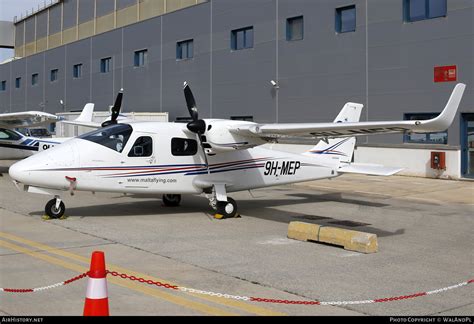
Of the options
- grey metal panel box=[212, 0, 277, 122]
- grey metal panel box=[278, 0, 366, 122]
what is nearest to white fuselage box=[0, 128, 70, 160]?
grey metal panel box=[212, 0, 277, 122]

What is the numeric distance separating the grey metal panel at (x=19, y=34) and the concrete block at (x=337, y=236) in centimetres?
6418

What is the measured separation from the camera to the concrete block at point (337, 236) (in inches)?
392

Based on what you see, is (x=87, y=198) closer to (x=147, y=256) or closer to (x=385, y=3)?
(x=147, y=256)

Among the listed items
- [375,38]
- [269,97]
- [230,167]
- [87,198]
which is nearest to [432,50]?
[375,38]

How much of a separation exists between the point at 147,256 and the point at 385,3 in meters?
19.7

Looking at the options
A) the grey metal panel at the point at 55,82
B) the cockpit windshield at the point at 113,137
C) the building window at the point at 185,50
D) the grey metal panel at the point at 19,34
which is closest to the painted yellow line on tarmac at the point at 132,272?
the cockpit windshield at the point at 113,137

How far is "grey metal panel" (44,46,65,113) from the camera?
51.6m

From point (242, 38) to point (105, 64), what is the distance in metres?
16.8

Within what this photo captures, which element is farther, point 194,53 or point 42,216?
point 194,53

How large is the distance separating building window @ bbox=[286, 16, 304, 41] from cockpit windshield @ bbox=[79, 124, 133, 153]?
17.6m

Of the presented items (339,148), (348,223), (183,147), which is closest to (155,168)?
(183,147)

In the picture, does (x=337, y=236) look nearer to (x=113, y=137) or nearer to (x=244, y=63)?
(x=113, y=137)

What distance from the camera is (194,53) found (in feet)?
116

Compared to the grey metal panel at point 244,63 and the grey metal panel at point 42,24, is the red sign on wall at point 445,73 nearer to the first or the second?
the grey metal panel at point 244,63
